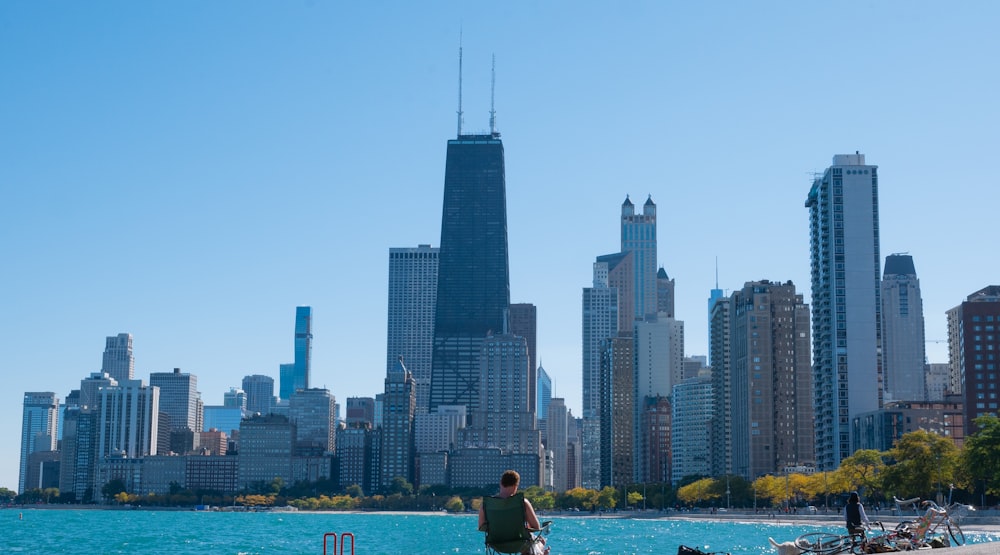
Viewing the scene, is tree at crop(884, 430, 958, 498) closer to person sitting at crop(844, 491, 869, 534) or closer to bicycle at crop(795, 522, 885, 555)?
bicycle at crop(795, 522, 885, 555)

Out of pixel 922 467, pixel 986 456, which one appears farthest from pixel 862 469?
pixel 986 456

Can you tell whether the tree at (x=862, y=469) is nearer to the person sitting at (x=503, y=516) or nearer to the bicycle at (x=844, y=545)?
the bicycle at (x=844, y=545)

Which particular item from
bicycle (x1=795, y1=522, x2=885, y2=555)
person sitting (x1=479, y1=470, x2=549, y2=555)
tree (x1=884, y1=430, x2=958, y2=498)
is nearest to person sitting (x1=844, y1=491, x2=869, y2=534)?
bicycle (x1=795, y1=522, x2=885, y2=555)

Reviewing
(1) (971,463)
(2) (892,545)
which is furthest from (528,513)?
(1) (971,463)

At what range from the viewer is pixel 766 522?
176500 mm

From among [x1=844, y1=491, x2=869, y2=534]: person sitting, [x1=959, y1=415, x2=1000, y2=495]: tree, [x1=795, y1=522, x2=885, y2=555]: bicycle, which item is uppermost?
[x1=959, y1=415, x2=1000, y2=495]: tree

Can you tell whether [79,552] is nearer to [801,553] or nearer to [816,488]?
[801,553]

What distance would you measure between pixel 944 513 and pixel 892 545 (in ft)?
6.81

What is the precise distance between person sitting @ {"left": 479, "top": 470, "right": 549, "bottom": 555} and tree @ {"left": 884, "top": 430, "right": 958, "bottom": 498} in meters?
130

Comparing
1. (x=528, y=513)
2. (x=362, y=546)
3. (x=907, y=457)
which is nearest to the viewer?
(x=528, y=513)

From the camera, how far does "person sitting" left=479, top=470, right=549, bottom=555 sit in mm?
24906

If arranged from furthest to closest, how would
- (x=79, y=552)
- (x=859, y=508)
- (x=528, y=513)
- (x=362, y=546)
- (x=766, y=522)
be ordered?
(x=766, y=522) → (x=362, y=546) → (x=79, y=552) → (x=859, y=508) → (x=528, y=513)

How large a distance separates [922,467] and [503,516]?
130425mm

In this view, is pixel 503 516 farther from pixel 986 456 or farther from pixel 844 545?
pixel 986 456
